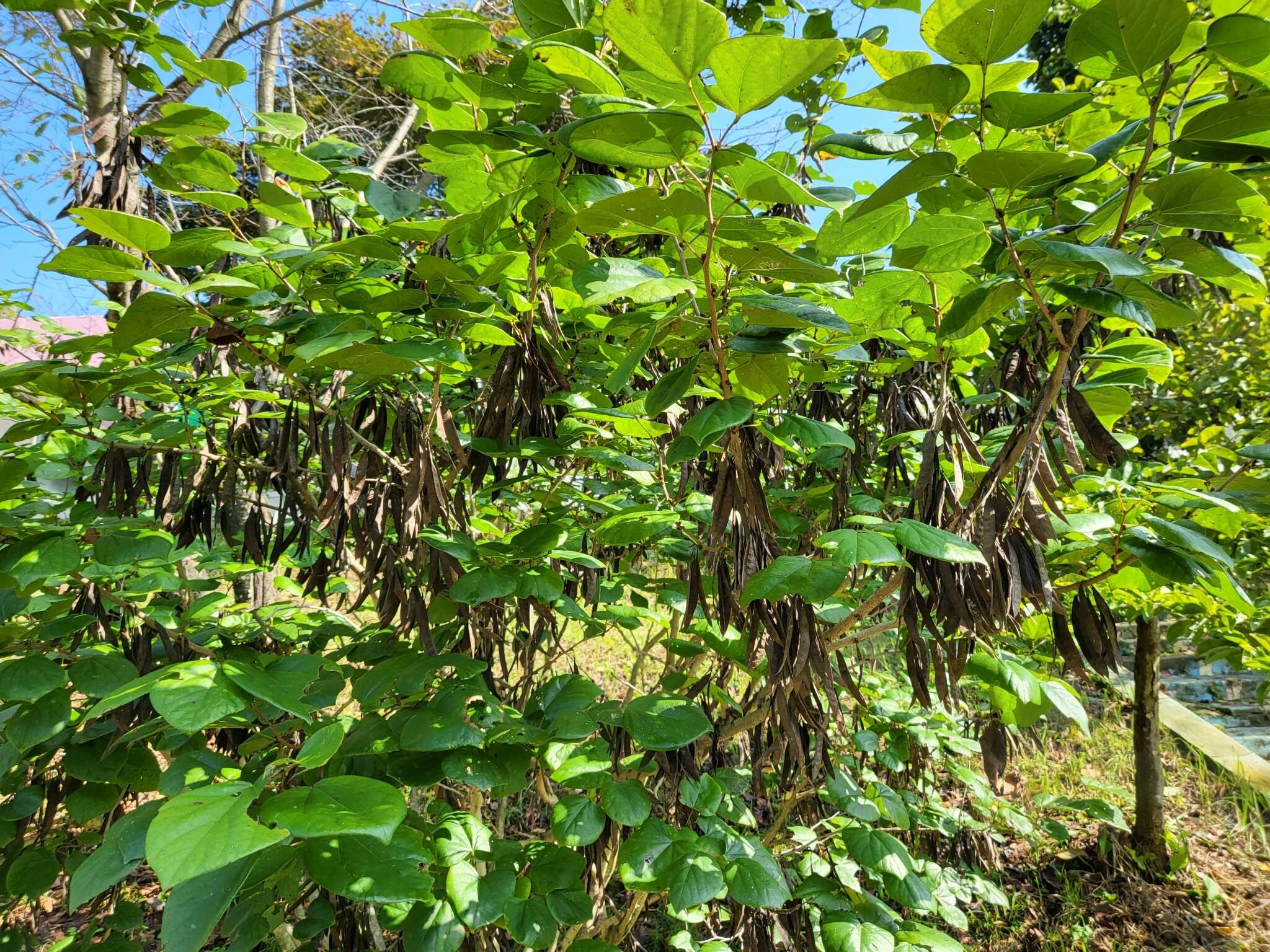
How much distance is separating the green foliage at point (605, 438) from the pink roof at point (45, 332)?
34 cm

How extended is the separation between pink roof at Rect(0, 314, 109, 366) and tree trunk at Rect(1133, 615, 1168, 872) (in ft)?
11.0

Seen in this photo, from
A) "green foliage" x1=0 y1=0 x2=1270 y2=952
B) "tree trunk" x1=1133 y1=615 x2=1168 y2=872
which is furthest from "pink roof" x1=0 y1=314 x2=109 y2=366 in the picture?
"tree trunk" x1=1133 y1=615 x2=1168 y2=872

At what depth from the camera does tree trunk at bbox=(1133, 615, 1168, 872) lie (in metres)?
2.56

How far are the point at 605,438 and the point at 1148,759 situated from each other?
2594 millimetres

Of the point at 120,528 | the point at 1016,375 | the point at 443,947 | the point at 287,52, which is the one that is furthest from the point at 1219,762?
the point at 287,52

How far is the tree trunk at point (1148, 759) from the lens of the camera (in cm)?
256

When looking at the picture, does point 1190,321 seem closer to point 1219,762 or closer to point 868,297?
point 868,297

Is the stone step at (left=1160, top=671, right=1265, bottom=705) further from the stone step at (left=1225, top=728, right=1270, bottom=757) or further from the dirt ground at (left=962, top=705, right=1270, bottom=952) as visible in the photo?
the dirt ground at (left=962, top=705, right=1270, bottom=952)

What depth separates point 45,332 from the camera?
248 cm

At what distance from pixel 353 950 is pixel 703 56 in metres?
1.63

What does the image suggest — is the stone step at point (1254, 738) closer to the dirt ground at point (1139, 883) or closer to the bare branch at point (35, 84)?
the dirt ground at point (1139, 883)

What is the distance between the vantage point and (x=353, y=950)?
1.35 m

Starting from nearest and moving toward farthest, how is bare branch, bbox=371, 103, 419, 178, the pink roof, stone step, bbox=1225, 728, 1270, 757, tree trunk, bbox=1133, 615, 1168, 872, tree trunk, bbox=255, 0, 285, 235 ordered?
the pink roof < tree trunk, bbox=1133, 615, 1168, 872 < tree trunk, bbox=255, 0, 285, 235 < bare branch, bbox=371, 103, 419, 178 < stone step, bbox=1225, 728, 1270, 757

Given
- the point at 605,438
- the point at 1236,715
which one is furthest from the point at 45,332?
the point at 1236,715
